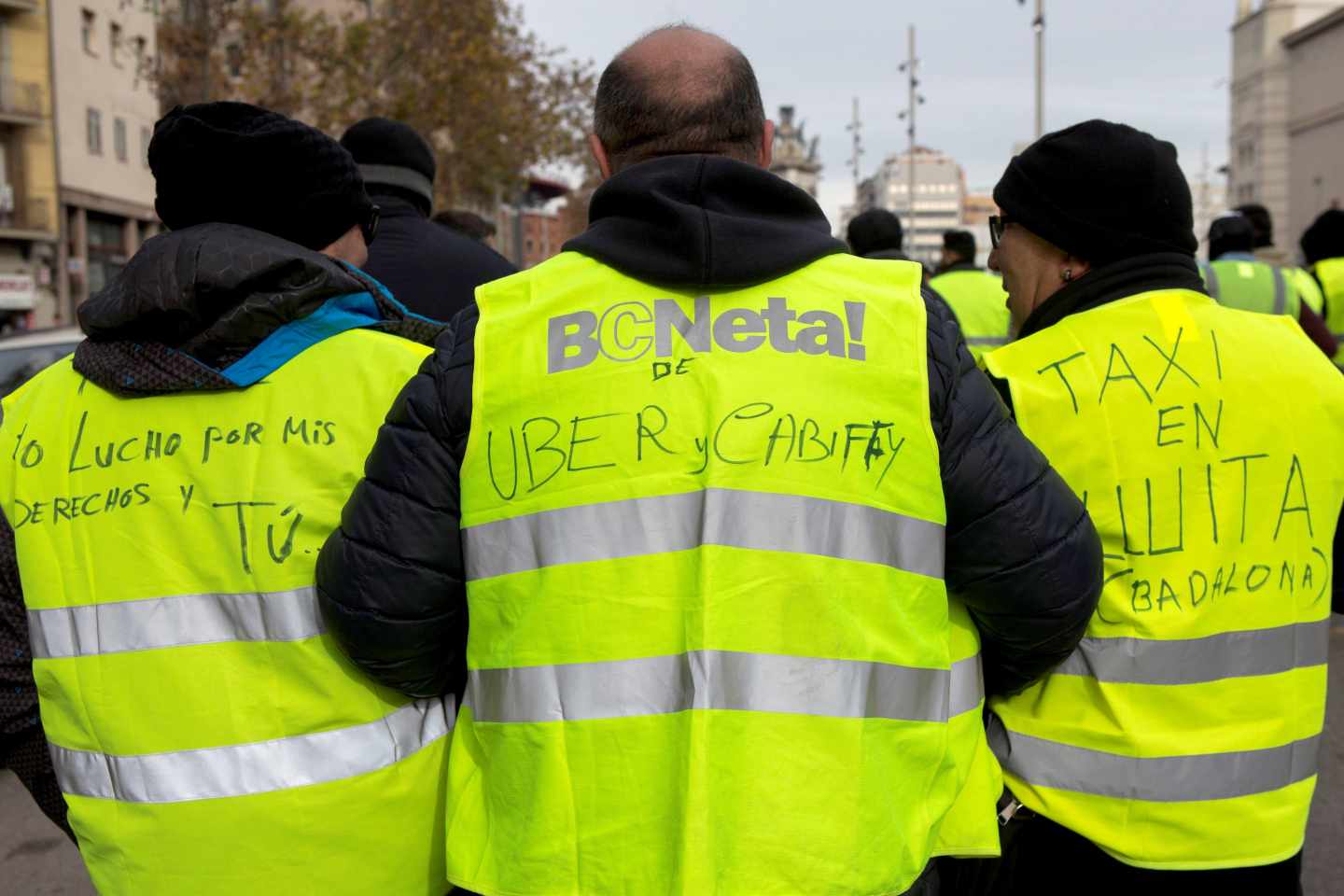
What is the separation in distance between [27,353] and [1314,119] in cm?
7622

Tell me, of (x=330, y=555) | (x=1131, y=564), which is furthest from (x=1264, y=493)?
(x=330, y=555)

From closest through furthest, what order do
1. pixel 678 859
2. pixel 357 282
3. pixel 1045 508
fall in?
pixel 678 859 → pixel 1045 508 → pixel 357 282

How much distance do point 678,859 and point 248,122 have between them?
1.43 m

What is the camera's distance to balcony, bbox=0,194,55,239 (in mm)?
37656

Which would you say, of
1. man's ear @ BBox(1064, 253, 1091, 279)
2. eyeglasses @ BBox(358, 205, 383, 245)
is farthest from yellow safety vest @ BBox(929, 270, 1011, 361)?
eyeglasses @ BBox(358, 205, 383, 245)

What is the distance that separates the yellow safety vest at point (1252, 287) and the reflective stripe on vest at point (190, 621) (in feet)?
16.0

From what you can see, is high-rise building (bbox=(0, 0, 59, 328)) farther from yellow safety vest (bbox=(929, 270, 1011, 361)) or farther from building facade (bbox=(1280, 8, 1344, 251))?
building facade (bbox=(1280, 8, 1344, 251))

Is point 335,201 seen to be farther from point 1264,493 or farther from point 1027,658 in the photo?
point 1264,493

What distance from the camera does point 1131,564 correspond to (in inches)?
90.7

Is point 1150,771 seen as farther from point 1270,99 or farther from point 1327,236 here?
point 1270,99

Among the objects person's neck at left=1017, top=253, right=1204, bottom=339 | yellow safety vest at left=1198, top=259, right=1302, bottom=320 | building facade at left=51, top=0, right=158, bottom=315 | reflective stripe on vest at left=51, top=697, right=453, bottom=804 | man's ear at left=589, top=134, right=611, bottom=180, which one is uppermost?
building facade at left=51, top=0, right=158, bottom=315

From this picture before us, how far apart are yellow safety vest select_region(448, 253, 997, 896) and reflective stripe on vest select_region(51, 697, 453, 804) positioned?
0.88 ft

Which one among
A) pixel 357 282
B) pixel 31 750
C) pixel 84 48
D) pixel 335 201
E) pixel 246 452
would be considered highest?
pixel 84 48

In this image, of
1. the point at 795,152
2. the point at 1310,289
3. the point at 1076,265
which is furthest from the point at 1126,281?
the point at 795,152
